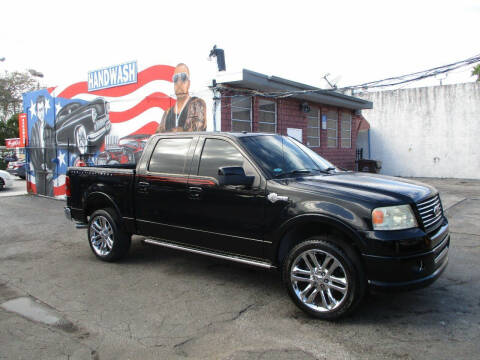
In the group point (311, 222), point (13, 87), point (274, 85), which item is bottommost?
point (311, 222)

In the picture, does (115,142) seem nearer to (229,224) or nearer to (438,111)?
(229,224)

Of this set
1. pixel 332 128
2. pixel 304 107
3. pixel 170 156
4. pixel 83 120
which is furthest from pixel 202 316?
pixel 332 128

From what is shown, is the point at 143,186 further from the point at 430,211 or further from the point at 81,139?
the point at 81,139

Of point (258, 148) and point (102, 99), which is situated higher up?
point (102, 99)

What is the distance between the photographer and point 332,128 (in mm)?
17000

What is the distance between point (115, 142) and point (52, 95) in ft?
12.4

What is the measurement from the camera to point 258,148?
4828 millimetres

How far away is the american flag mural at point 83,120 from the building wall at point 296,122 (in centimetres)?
157

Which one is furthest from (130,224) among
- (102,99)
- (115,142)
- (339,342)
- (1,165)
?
(1,165)

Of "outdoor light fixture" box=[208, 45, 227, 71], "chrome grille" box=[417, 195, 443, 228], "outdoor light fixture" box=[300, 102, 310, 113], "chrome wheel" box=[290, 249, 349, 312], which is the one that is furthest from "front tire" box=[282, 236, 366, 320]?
"outdoor light fixture" box=[300, 102, 310, 113]

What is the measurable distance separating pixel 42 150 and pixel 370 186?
14.1 meters

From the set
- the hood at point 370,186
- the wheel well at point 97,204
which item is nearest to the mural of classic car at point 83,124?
the wheel well at point 97,204

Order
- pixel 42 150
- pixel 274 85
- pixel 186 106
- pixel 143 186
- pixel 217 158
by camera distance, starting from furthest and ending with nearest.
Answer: pixel 42 150 < pixel 274 85 < pixel 186 106 < pixel 143 186 < pixel 217 158

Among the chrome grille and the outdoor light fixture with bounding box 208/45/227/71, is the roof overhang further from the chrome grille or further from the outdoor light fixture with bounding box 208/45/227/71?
the chrome grille
